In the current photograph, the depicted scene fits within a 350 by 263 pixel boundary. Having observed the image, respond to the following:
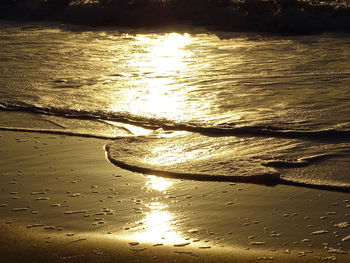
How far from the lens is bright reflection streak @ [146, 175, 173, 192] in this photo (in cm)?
536

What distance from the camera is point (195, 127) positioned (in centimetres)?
696

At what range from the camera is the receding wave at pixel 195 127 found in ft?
21.7

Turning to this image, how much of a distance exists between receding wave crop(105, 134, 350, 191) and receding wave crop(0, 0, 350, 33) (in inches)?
363

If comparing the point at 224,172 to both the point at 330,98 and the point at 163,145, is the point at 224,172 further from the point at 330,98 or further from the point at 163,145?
the point at 330,98

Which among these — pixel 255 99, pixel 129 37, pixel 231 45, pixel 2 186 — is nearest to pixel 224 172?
pixel 2 186

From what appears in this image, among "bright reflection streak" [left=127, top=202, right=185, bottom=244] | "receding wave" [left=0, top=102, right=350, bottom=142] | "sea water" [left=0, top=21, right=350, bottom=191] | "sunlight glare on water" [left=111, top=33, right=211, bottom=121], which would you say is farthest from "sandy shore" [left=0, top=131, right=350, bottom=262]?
"sunlight glare on water" [left=111, top=33, right=211, bottom=121]

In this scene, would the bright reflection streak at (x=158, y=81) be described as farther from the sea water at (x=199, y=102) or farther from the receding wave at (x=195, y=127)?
the receding wave at (x=195, y=127)

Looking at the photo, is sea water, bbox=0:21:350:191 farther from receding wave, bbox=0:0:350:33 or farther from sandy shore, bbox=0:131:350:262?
receding wave, bbox=0:0:350:33

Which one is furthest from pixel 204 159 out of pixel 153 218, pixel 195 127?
pixel 153 218

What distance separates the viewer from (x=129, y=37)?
48.4 feet

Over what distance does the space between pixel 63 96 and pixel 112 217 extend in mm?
4185

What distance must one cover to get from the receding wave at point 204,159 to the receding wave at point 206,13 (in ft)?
30.2

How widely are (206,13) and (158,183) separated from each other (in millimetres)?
12651

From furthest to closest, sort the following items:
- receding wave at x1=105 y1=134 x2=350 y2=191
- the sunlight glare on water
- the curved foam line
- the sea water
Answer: the sunlight glare on water < the sea water < receding wave at x1=105 y1=134 x2=350 y2=191 < the curved foam line
